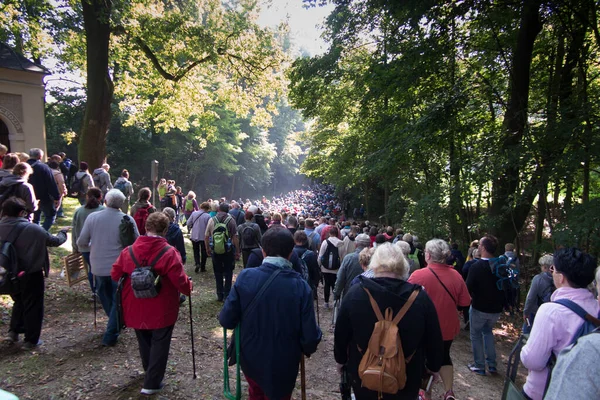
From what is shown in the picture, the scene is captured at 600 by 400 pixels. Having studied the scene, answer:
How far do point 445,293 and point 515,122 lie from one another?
6088mm

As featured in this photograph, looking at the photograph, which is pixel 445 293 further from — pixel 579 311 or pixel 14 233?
pixel 14 233

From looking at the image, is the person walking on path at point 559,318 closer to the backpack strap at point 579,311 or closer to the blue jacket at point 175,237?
the backpack strap at point 579,311

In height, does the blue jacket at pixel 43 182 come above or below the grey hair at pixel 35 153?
below

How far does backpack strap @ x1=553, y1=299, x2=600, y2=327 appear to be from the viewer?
6.89 feet

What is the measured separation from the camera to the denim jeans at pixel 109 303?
4372 millimetres

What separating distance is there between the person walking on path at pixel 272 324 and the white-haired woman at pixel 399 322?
0.26 meters

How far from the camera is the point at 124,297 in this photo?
3.27 meters

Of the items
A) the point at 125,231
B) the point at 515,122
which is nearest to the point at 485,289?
the point at 125,231

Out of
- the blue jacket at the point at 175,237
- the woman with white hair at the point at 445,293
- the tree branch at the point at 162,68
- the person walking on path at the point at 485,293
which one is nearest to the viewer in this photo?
the woman with white hair at the point at 445,293

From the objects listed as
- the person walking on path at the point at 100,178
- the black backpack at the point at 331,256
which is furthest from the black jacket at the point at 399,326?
the person walking on path at the point at 100,178

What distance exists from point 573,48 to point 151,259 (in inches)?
374

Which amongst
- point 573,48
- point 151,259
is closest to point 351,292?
point 151,259

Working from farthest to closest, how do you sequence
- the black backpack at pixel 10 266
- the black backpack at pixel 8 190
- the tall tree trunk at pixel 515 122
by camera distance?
the tall tree trunk at pixel 515 122, the black backpack at pixel 8 190, the black backpack at pixel 10 266

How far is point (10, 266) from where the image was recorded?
3.70 metres
